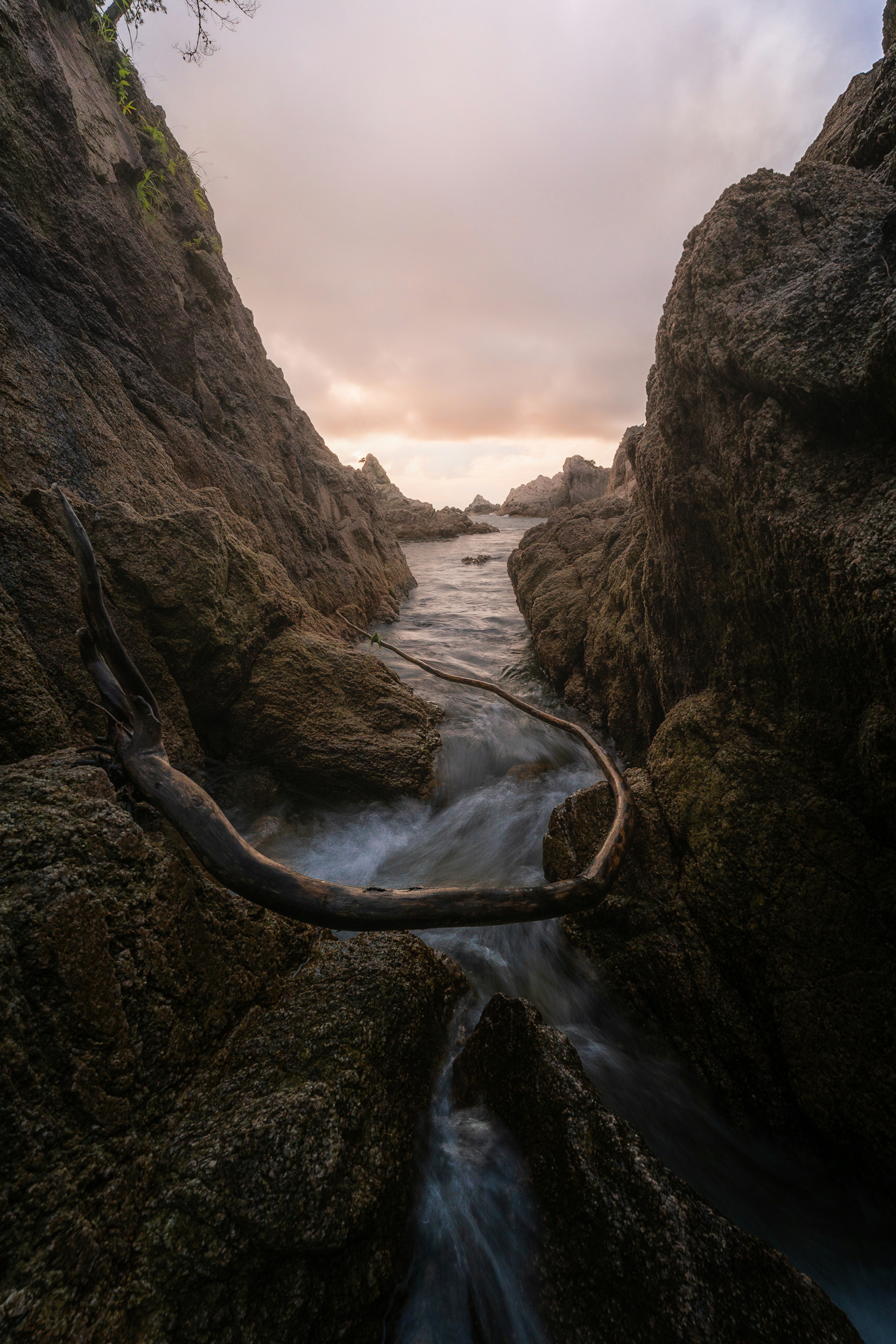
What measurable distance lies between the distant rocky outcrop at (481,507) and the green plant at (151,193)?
244 ft

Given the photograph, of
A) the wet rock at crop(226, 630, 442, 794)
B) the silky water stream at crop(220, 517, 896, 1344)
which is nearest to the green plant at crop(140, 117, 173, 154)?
the wet rock at crop(226, 630, 442, 794)

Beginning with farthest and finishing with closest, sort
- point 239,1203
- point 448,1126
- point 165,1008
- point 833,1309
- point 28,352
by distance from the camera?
point 28,352, point 448,1126, point 165,1008, point 833,1309, point 239,1203

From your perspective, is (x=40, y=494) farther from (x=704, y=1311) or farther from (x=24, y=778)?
(x=704, y=1311)

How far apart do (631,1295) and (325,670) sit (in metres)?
4.54

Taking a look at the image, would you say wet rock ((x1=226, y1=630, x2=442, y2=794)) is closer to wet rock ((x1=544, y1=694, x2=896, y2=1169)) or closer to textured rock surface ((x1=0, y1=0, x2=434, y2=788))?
textured rock surface ((x1=0, y1=0, x2=434, y2=788))

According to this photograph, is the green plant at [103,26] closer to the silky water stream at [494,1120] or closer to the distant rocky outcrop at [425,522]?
the silky water stream at [494,1120]

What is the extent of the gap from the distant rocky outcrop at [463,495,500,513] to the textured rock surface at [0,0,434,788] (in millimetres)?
75944

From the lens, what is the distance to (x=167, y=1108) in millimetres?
1776

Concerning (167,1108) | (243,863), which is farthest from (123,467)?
(167,1108)

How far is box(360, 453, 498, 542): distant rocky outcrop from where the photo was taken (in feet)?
127

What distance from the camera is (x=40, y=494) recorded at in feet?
11.8

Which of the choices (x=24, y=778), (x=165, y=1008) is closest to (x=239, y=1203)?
(x=165, y=1008)

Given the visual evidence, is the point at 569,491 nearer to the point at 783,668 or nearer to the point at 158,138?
the point at 158,138

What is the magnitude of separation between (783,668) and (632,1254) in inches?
111
